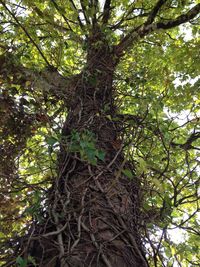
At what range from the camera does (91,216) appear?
1.69m

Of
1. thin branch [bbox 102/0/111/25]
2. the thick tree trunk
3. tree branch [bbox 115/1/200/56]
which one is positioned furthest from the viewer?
thin branch [bbox 102/0/111/25]

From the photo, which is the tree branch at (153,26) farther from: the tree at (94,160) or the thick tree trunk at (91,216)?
the thick tree trunk at (91,216)

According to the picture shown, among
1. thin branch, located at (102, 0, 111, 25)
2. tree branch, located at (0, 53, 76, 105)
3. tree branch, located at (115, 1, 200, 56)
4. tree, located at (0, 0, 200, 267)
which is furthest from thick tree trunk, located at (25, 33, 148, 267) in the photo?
thin branch, located at (102, 0, 111, 25)

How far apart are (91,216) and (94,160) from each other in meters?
0.37

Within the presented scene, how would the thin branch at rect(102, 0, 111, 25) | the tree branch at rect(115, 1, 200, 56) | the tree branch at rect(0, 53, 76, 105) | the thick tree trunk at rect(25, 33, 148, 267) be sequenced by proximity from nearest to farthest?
the thick tree trunk at rect(25, 33, 148, 267) → the tree branch at rect(0, 53, 76, 105) → the tree branch at rect(115, 1, 200, 56) → the thin branch at rect(102, 0, 111, 25)

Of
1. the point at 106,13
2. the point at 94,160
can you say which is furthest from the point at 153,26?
the point at 94,160

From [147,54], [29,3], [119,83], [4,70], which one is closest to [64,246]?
[4,70]

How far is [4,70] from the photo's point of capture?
3.07 meters

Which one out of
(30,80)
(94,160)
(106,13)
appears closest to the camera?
(94,160)

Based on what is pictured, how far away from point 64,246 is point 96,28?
3131 mm

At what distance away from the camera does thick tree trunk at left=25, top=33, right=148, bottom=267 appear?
148 centimetres

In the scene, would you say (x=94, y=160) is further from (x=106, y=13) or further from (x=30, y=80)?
(x=106, y=13)

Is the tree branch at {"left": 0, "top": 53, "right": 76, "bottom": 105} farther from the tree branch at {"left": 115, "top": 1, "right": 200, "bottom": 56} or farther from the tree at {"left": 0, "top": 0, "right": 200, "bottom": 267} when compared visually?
the tree branch at {"left": 115, "top": 1, "right": 200, "bottom": 56}

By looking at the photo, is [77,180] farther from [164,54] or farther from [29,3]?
[164,54]
